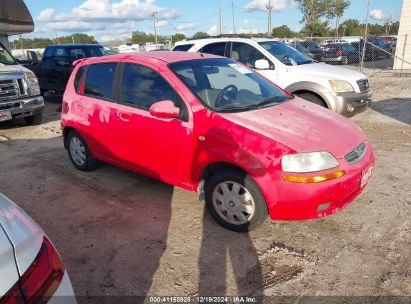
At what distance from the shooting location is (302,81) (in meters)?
6.89

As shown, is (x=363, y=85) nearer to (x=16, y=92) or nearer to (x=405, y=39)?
(x=16, y=92)

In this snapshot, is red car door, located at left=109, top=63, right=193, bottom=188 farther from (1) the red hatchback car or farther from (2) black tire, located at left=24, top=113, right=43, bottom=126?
(2) black tire, located at left=24, top=113, right=43, bottom=126

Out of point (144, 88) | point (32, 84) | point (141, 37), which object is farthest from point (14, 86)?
point (141, 37)

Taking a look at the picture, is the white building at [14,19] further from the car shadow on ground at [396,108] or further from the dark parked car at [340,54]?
the dark parked car at [340,54]

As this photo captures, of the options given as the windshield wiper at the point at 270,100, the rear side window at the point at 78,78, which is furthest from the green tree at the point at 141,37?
the windshield wiper at the point at 270,100

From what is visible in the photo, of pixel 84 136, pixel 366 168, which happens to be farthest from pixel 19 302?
pixel 84 136

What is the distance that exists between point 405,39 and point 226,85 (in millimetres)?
18277

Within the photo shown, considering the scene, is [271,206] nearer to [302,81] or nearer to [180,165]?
[180,165]

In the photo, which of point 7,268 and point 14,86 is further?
point 14,86

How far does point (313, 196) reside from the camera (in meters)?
3.02

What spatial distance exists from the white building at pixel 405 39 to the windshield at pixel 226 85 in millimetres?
17111

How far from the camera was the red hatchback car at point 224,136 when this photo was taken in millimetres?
3061

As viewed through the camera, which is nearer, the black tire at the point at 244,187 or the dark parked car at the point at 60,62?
the black tire at the point at 244,187

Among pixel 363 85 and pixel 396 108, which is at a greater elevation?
pixel 363 85
